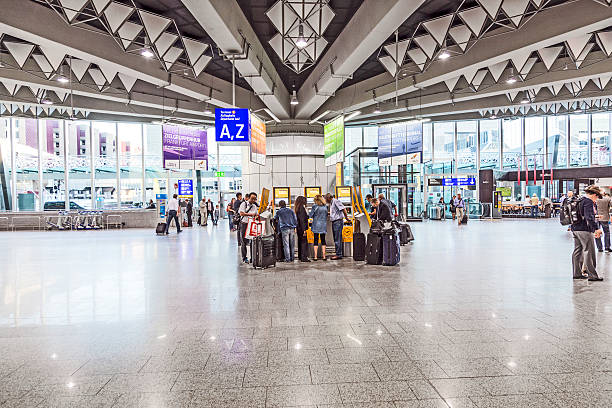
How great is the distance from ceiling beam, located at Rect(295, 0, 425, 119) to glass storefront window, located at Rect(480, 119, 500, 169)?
683 inches

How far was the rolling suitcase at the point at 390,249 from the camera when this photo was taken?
8.54 metres

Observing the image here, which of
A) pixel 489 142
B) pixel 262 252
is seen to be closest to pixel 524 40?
pixel 262 252

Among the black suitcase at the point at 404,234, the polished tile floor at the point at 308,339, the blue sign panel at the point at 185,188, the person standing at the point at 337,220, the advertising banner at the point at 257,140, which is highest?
the advertising banner at the point at 257,140

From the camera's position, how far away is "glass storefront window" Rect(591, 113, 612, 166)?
27484 millimetres

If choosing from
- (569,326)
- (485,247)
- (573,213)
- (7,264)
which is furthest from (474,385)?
(7,264)

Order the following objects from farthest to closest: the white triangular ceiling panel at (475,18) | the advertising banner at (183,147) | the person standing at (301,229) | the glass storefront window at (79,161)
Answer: the glass storefront window at (79,161) < the advertising banner at (183,147) < the white triangular ceiling panel at (475,18) < the person standing at (301,229)

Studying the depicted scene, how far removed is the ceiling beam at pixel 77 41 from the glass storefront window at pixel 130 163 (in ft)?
41.9

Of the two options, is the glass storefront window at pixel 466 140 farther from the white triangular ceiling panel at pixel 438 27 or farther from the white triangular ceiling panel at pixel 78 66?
the white triangular ceiling panel at pixel 78 66

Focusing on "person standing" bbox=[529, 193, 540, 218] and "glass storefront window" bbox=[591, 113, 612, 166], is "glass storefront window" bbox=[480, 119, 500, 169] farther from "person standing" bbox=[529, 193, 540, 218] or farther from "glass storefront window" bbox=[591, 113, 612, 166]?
"glass storefront window" bbox=[591, 113, 612, 166]

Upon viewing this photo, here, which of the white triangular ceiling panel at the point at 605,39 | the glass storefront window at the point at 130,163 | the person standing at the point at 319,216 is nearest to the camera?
the person standing at the point at 319,216

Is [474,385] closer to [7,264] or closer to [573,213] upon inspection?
[573,213]

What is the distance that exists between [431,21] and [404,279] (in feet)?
25.4

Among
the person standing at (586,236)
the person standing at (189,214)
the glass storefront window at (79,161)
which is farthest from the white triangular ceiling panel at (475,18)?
the glass storefront window at (79,161)

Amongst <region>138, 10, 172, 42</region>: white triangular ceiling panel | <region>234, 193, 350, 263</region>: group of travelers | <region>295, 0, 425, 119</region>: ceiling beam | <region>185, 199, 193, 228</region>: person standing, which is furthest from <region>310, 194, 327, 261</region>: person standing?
<region>185, 199, 193, 228</region>: person standing
